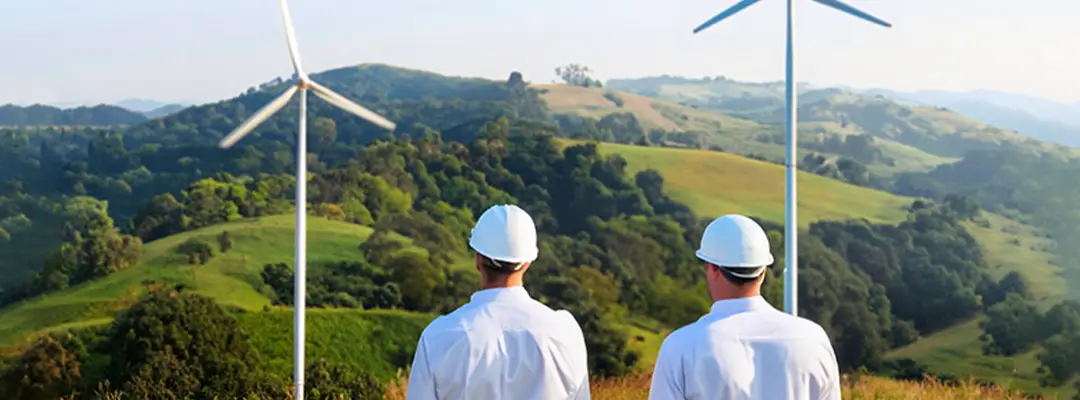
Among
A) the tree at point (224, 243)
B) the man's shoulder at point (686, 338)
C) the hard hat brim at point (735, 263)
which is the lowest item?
the tree at point (224, 243)

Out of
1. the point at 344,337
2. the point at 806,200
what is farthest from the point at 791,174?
the point at 806,200

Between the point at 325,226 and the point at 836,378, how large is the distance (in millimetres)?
45066

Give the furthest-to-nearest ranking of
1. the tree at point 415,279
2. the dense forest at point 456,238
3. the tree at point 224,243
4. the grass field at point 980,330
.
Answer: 1. the tree at point 224,243
2. the tree at point 415,279
3. the dense forest at point 456,238
4. the grass field at point 980,330

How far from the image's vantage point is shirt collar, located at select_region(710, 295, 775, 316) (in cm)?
492

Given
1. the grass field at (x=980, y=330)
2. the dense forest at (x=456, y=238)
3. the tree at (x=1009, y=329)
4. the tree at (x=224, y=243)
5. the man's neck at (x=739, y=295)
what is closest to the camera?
the man's neck at (x=739, y=295)

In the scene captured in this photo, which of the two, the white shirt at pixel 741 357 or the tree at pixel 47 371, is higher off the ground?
the white shirt at pixel 741 357

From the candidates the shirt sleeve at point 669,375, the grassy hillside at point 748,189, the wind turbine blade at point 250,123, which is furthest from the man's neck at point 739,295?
the grassy hillside at point 748,189

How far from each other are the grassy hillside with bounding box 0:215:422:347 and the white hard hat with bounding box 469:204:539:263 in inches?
1612

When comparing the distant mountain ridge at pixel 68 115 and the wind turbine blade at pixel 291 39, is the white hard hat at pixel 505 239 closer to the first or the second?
the wind turbine blade at pixel 291 39

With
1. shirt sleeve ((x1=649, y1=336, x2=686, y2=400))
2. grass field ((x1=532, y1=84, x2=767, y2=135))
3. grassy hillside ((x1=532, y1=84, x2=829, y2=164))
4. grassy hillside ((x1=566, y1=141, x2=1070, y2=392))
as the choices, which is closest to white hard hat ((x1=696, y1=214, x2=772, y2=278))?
shirt sleeve ((x1=649, y1=336, x2=686, y2=400))

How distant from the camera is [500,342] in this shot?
5184 mm

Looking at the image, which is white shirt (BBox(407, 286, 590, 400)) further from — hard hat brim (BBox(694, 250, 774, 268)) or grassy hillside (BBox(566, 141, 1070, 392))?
grassy hillside (BBox(566, 141, 1070, 392))

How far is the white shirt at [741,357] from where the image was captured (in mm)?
4844

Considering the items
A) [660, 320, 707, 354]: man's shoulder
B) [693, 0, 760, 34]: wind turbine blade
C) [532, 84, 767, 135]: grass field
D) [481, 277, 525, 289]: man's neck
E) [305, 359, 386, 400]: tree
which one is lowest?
[305, 359, 386, 400]: tree
